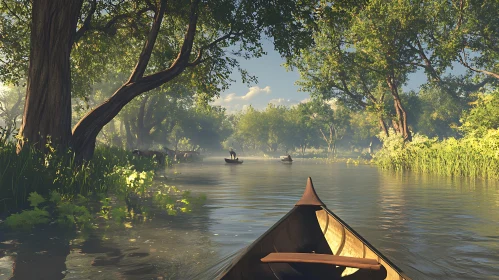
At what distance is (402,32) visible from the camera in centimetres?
3281

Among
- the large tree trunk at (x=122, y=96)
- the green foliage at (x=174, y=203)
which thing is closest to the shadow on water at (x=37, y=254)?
the green foliage at (x=174, y=203)

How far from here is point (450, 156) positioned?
25172 mm

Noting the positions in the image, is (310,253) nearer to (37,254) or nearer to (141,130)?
(37,254)

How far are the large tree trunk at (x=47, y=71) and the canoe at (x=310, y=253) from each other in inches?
354

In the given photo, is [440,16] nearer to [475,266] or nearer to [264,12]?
[264,12]

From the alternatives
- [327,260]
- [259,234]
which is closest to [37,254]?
[259,234]

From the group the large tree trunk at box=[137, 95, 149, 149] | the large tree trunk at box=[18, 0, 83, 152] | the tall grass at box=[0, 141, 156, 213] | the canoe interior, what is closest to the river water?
the canoe interior

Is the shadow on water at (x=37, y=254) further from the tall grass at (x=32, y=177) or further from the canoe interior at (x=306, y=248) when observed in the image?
the canoe interior at (x=306, y=248)

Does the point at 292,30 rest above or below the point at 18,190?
above

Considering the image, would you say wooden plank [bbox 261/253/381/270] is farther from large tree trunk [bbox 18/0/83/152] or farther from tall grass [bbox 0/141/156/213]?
large tree trunk [bbox 18/0/83/152]

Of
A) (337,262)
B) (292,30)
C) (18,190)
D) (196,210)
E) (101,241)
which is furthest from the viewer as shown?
(292,30)

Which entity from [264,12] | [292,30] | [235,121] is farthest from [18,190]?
[235,121]

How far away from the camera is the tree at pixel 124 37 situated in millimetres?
12453

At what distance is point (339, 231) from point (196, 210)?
694 cm
